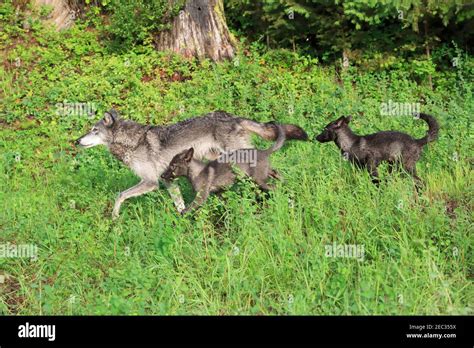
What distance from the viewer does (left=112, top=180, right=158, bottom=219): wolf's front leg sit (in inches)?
384

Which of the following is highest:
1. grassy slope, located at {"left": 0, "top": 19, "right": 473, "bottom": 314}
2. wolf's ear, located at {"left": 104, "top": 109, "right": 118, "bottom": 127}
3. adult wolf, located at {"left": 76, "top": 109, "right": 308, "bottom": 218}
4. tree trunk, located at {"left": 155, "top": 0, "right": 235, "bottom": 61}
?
tree trunk, located at {"left": 155, "top": 0, "right": 235, "bottom": 61}

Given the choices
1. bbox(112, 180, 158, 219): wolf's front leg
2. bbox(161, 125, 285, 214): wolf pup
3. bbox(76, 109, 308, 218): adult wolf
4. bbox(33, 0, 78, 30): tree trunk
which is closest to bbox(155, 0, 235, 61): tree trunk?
bbox(33, 0, 78, 30): tree trunk

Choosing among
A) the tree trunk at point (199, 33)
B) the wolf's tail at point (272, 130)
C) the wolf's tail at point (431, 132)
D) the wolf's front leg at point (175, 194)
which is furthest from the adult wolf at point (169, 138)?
the tree trunk at point (199, 33)

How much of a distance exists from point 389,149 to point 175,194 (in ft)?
8.49

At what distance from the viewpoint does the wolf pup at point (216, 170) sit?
366 inches

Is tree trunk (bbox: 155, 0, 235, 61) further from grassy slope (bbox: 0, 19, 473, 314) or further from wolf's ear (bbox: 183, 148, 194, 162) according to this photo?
wolf's ear (bbox: 183, 148, 194, 162)

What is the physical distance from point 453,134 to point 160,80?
5.79m

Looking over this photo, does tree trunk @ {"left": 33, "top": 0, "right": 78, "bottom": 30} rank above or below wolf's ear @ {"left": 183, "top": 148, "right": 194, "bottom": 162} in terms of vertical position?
above

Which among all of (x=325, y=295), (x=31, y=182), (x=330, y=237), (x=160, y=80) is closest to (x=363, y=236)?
(x=330, y=237)

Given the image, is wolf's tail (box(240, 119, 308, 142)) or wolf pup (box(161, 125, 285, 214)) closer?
wolf pup (box(161, 125, 285, 214))

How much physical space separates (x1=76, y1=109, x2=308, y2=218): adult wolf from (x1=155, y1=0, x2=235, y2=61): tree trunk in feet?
16.6

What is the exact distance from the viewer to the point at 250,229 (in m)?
8.27

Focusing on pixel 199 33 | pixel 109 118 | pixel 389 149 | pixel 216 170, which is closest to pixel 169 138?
pixel 109 118

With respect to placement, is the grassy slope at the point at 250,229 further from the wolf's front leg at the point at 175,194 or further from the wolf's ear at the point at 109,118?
the wolf's ear at the point at 109,118
